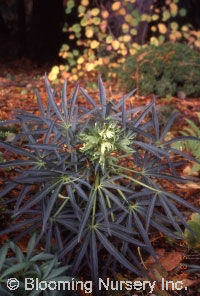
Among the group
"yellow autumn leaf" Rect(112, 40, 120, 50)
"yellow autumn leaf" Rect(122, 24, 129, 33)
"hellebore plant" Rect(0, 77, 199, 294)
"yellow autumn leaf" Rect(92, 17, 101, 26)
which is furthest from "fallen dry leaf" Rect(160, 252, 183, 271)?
"yellow autumn leaf" Rect(92, 17, 101, 26)

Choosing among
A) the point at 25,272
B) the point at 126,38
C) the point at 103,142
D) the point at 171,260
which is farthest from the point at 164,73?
the point at 25,272

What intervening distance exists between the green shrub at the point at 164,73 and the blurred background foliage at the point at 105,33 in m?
0.02

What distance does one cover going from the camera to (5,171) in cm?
319

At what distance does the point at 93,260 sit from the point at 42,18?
9.53 m

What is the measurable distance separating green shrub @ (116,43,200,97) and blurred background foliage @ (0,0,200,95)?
1.0 inches

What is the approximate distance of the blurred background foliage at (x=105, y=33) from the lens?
734cm

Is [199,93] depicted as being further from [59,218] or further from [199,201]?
[59,218]

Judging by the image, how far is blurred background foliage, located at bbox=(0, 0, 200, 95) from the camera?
7.34m

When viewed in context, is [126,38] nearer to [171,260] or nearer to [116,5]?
[116,5]

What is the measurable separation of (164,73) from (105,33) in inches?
111

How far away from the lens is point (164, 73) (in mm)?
5844

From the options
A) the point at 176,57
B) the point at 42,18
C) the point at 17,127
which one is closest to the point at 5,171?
the point at 17,127

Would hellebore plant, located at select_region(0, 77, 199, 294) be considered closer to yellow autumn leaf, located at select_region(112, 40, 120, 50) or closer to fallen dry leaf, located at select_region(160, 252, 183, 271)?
fallen dry leaf, located at select_region(160, 252, 183, 271)

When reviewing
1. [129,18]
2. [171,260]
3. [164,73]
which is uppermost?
[129,18]
